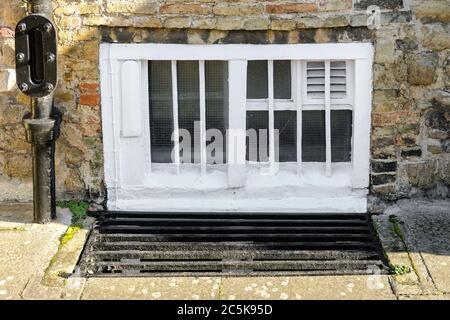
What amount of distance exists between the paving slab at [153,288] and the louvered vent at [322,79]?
5.30 feet

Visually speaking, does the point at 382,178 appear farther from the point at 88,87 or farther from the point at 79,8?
the point at 79,8

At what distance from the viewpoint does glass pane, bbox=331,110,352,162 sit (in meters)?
5.08

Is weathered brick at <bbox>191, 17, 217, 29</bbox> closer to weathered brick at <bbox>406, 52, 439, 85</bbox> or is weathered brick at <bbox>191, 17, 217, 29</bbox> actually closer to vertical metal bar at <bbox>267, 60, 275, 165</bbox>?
vertical metal bar at <bbox>267, 60, 275, 165</bbox>

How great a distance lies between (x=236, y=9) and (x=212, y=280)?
5.94 feet

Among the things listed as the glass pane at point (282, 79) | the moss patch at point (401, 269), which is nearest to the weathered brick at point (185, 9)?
the glass pane at point (282, 79)

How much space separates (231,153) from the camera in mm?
5066

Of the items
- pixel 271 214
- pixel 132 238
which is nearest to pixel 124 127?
pixel 132 238

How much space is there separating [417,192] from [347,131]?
0.66 m

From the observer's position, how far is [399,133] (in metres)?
4.99

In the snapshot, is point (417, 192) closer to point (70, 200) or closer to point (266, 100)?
point (266, 100)

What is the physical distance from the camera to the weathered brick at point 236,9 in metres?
4.75

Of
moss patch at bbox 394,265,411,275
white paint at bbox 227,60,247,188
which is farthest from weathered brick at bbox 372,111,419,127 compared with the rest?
moss patch at bbox 394,265,411,275

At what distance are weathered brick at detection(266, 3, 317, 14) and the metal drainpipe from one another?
143 cm

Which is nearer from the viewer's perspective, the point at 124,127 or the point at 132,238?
the point at 132,238
